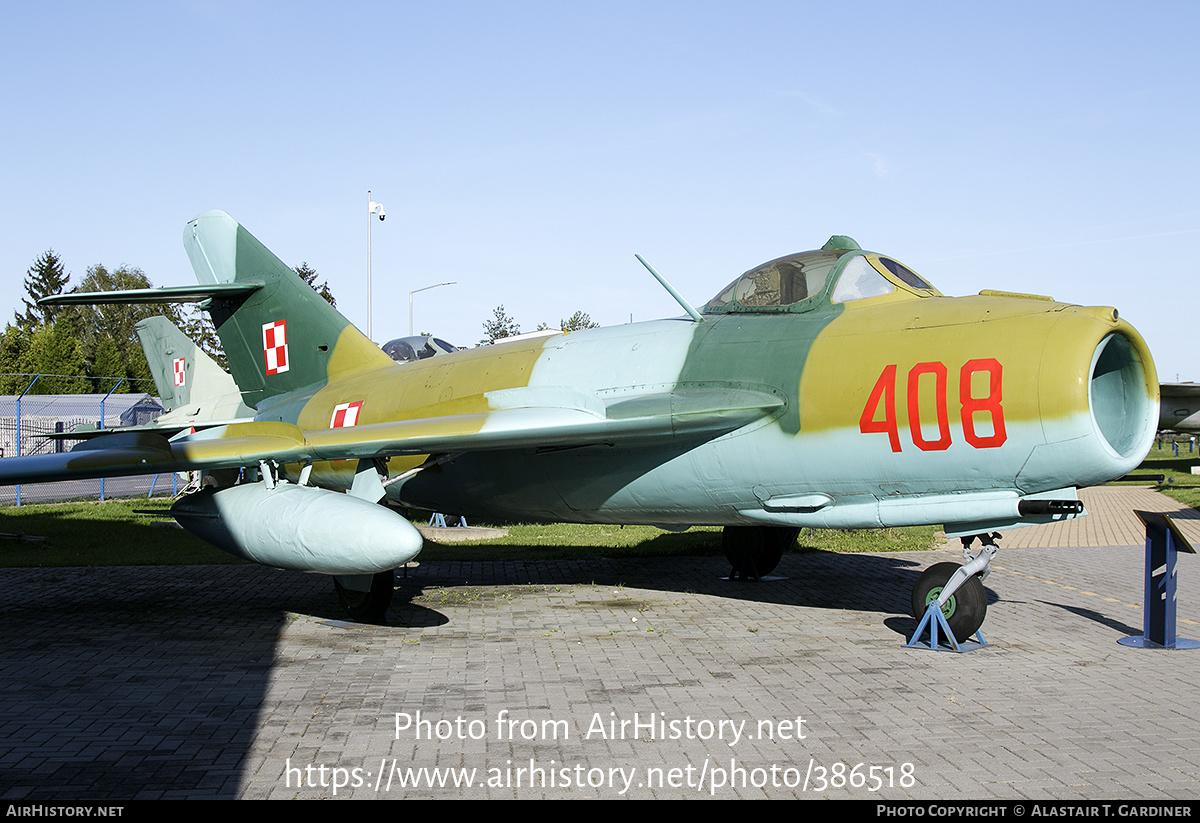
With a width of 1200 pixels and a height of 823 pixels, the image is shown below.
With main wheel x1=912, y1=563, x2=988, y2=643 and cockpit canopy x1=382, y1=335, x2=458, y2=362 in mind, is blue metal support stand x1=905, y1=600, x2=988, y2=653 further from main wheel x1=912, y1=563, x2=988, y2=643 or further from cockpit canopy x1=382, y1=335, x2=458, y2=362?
cockpit canopy x1=382, y1=335, x2=458, y2=362

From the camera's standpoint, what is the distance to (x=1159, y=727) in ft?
17.6

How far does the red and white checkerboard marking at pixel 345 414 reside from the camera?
1045cm

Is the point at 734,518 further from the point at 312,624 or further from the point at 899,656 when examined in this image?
the point at 312,624

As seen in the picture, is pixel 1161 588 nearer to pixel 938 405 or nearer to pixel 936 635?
pixel 936 635

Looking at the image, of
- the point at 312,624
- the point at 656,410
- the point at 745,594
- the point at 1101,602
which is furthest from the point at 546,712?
the point at 1101,602

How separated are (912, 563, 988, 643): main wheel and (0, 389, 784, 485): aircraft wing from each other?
6.52 ft

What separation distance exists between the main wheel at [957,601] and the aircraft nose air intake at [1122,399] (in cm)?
159

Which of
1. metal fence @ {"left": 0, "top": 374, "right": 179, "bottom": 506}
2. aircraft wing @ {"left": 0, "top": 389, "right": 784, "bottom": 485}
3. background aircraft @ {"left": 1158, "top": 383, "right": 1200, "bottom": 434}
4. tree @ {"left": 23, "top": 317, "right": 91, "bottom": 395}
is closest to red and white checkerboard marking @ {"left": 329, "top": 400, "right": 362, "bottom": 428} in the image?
aircraft wing @ {"left": 0, "top": 389, "right": 784, "bottom": 485}

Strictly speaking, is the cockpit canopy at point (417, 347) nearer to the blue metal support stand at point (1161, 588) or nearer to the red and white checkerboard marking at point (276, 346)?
the red and white checkerboard marking at point (276, 346)

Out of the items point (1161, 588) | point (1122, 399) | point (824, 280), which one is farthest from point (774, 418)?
point (1161, 588)

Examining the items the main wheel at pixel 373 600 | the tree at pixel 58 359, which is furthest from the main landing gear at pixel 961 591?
the tree at pixel 58 359

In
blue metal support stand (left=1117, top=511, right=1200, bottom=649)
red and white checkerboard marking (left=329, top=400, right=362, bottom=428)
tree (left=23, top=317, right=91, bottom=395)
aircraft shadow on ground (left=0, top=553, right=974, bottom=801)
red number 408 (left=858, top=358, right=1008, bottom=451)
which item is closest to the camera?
aircraft shadow on ground (left=0, top=553, right=974, bottom=801)

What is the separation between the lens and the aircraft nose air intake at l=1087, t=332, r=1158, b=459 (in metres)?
6.46
